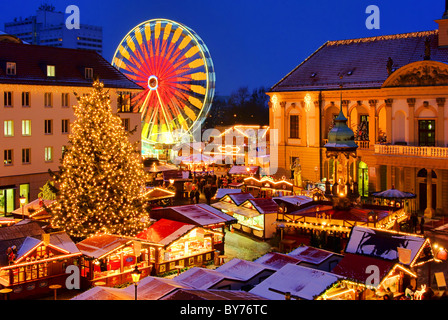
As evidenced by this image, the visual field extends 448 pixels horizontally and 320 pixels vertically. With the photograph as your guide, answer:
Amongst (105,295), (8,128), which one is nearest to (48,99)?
(8,128)

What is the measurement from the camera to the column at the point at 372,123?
143 ft

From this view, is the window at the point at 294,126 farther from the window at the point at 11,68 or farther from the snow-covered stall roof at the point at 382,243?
the snow-covered stall roof at the point at 382,243

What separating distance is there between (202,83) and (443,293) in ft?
120

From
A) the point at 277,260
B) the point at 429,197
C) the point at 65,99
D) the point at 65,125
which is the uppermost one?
the point at 65,99

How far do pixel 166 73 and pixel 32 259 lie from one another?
32644 mm

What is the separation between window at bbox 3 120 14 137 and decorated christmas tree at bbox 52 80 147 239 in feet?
52.4

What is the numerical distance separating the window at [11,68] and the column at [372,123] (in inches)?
1049

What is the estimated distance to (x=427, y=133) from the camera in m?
38.5

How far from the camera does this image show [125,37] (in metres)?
51.3

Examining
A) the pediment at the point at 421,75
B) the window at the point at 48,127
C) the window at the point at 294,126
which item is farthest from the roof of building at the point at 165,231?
the window at the point at 294,126

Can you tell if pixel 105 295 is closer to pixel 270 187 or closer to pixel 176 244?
pixel 176 244
